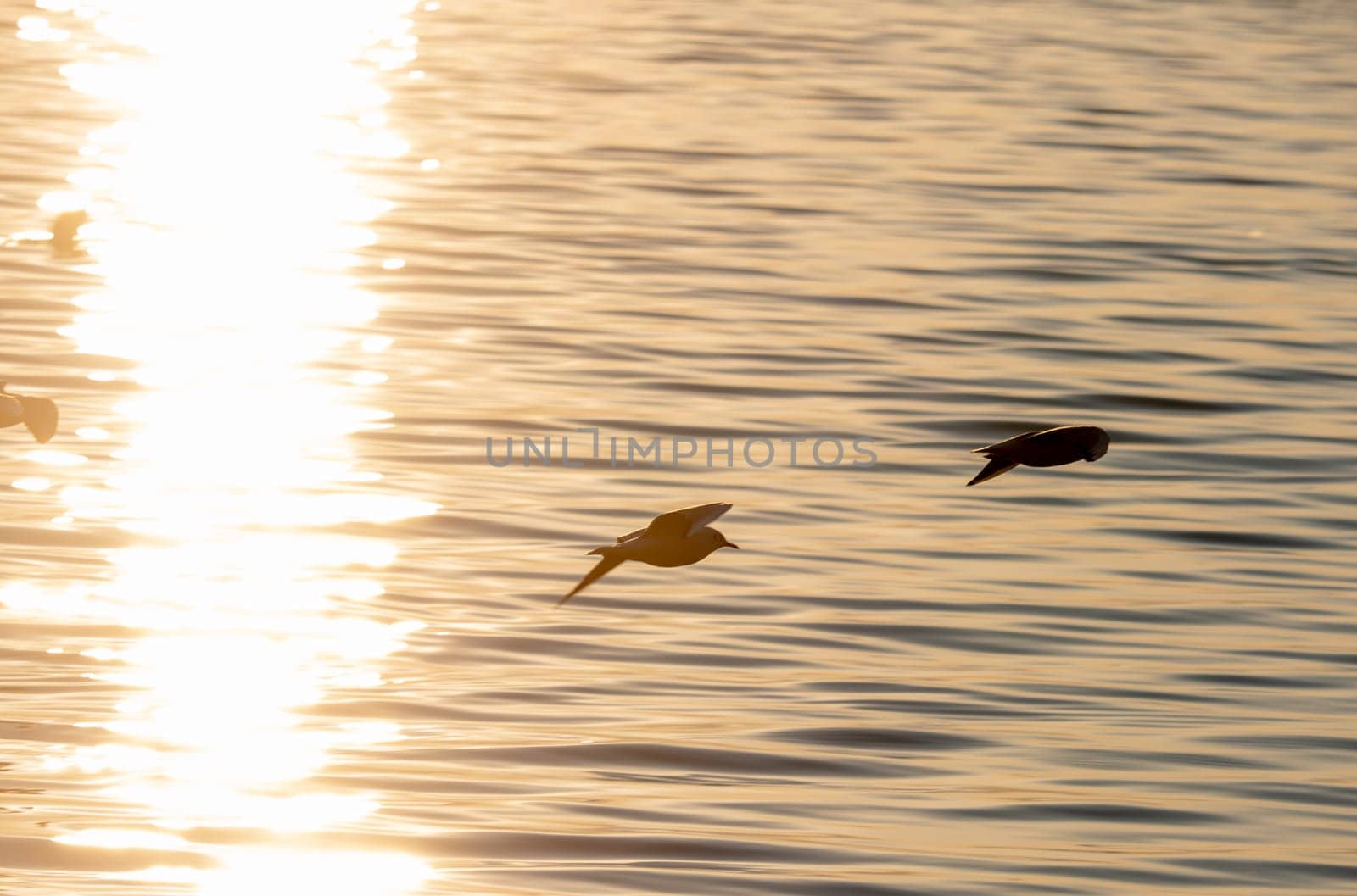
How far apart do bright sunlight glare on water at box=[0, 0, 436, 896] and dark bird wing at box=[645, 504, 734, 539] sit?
1073 mm

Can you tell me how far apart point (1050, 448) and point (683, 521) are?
3.71ft

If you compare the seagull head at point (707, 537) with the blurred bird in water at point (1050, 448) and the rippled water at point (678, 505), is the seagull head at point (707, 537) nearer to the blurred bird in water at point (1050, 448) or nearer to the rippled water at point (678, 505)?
the blurred bird in water at point (1050, 448)

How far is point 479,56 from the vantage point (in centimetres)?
2792

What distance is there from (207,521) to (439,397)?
2.42 meters

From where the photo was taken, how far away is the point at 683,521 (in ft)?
20.9

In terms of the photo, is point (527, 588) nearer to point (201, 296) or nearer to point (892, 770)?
point (892, 770)

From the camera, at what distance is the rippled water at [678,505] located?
6988 mm

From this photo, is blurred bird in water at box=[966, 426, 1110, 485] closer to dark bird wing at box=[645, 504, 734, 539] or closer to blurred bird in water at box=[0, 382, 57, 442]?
dark bird wing at box=[645, 504, 734, 539]

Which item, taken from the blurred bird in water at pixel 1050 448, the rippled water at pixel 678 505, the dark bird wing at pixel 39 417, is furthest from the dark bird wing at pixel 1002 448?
the dark bird wing at pixel 39 417

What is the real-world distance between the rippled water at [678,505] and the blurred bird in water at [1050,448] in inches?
41.1

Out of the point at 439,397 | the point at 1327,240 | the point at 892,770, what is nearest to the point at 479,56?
the point at 1327,240

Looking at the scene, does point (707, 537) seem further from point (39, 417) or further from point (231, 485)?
point (231, 485)

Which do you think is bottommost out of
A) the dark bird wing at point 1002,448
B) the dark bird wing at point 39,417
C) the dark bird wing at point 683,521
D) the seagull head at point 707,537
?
the dark bird wing at point 39,417

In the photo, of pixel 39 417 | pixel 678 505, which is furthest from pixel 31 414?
pixel 678 505
